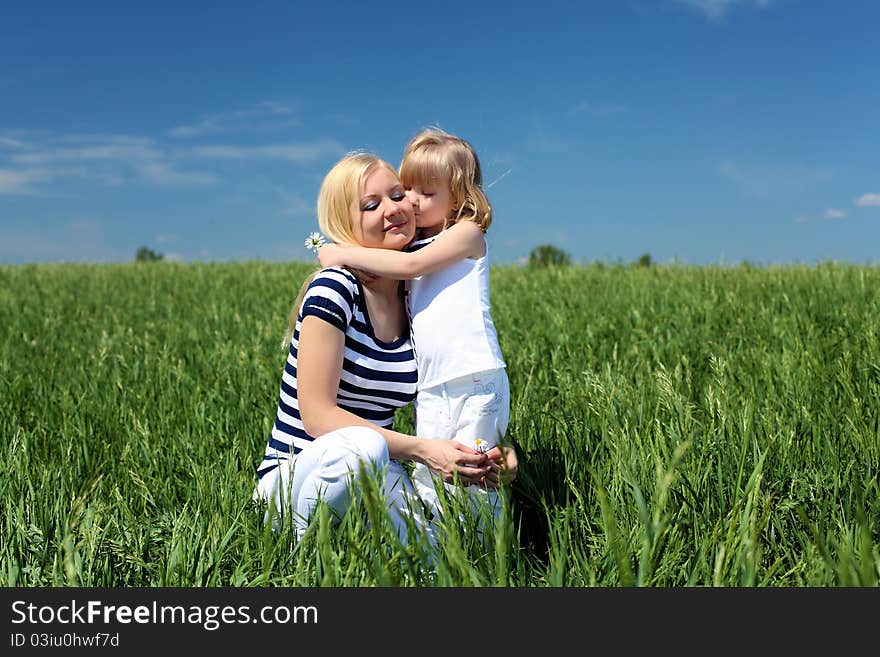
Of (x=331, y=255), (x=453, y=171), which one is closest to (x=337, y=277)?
(x=331, y=255)

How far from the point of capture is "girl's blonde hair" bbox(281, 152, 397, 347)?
245cm

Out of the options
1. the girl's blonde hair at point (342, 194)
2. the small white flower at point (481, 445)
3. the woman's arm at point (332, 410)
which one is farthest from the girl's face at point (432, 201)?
the small white flower at point (481, 445)

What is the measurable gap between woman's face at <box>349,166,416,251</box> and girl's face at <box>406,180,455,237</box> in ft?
0.19

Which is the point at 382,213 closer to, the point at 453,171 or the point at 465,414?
the point at 453,171

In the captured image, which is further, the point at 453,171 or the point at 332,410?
the point at 453,171

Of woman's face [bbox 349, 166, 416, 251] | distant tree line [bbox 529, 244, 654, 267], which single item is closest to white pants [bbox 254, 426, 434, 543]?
woman's face [bbox 349, 166, 416, 251]

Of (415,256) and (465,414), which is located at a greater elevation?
(415,256)

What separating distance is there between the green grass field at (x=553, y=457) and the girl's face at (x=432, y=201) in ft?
3.19

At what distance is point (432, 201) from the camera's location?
8.36 feet

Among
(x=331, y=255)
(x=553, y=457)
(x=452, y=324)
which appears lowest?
(x=553, y=457)

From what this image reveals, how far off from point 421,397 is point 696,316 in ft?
13.0

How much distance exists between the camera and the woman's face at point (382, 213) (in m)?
2.45

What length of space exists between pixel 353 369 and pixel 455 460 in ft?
1.55

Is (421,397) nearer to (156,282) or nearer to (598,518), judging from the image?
(598,518)
